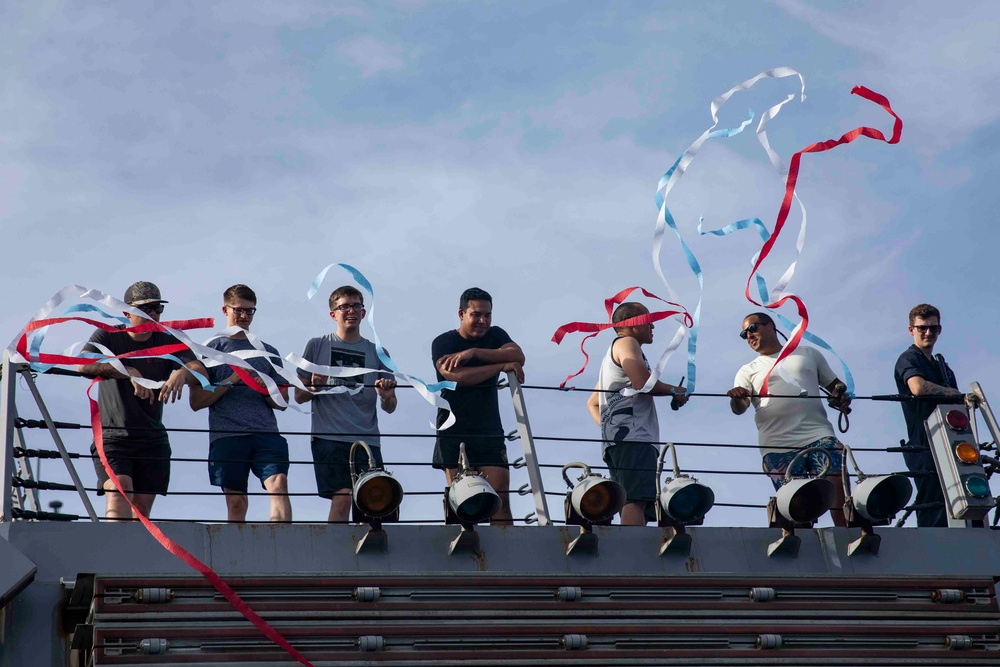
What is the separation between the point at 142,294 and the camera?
7.12 m

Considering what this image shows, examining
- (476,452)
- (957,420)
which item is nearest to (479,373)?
(476,452)

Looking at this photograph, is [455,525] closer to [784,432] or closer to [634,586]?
[634,586]

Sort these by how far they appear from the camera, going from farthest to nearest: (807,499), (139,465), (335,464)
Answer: (139,465)
(335,464)
(807,499)

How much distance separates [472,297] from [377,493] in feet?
6.04

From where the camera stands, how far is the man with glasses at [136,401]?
6.60 meters

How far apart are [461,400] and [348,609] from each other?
1.82 metres

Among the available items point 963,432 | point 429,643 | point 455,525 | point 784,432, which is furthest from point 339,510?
point 963,432

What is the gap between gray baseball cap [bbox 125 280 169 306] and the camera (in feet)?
23.3

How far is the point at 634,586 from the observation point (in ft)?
20.0

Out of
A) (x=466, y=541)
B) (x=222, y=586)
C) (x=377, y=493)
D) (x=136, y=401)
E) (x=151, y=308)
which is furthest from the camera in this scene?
(x=151, y=308)

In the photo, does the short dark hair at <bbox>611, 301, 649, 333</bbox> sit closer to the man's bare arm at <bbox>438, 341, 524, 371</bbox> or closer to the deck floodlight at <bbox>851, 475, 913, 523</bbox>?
the man's bare arm at <bbox>438, 341, 524, 371</bbox>

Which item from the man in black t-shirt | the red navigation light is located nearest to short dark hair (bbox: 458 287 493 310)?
the man in black t-shirt

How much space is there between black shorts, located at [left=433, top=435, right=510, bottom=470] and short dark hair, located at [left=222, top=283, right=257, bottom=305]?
4.30ft

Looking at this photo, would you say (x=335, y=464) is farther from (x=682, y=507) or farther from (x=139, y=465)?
(x=682, y=507)
